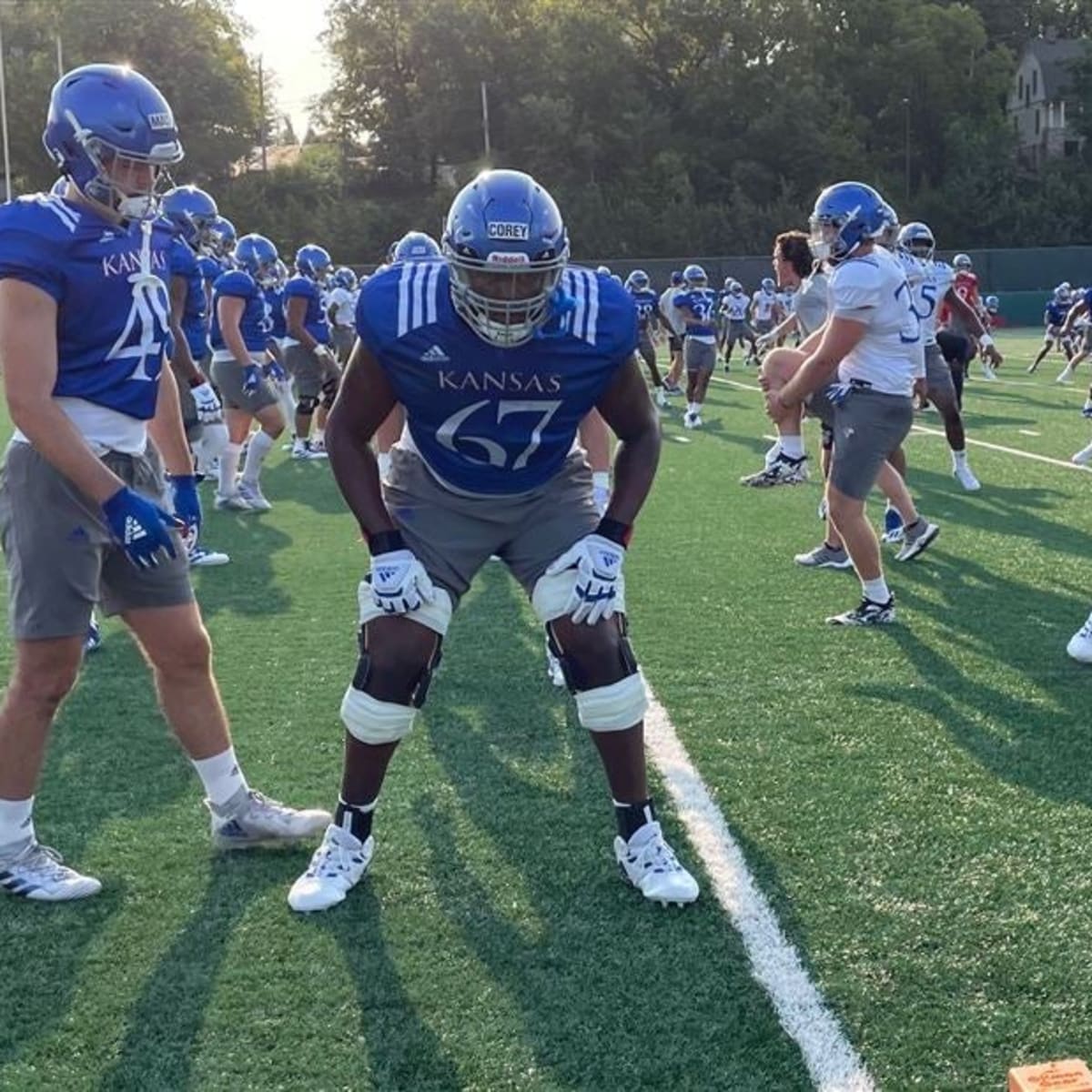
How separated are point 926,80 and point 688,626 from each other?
183 feet

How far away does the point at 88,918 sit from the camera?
355 cm

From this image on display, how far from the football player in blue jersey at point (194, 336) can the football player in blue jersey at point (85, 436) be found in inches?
106

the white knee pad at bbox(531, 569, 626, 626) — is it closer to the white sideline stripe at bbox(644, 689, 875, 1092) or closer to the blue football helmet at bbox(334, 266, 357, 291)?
the white sideline stripe at bbox(644, 689, 875, 1092)

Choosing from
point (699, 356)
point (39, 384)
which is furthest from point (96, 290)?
point (699, 356)

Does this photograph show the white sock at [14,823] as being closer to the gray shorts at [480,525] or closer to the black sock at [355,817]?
the black sock at [355,817]

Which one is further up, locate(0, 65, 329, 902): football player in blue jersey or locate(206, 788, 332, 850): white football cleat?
locate(0, 65, 329, 902): football player in blue jersey

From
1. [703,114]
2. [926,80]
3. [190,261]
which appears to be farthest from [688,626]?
[926,80]

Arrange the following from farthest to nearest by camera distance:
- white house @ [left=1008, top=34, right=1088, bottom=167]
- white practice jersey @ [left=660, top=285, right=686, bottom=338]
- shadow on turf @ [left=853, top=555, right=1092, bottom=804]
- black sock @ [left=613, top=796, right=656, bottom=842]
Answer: white house @ [left=1008, top=34, right=1088, bottom=167], white practice jersey @ [left=660, top=285, right=686, bottom=338], shadow on turf @ [left=853, top=555, right=1092, bottom=804], black sock @ [left=613, top=796, right=656, bottom=842]

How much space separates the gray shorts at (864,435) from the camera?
6152 millimetres

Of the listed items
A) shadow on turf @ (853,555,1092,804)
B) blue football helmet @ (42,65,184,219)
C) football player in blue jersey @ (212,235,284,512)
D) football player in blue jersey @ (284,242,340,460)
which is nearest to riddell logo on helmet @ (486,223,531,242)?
blue football helmet @ (42,65,184,219)

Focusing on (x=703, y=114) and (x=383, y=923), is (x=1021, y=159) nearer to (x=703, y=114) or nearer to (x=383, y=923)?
(x=703, y=114)

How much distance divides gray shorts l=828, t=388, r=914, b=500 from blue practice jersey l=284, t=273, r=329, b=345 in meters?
6.74

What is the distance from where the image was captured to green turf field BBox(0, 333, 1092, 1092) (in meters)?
2.93

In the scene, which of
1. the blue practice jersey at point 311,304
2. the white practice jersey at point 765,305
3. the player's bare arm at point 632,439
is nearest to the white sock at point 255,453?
the blue practice jersey at point 311,304
